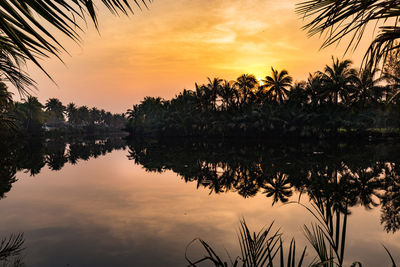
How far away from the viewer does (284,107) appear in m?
36.5

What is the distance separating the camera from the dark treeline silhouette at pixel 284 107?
101 feet

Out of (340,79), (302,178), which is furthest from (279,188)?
(340,79)

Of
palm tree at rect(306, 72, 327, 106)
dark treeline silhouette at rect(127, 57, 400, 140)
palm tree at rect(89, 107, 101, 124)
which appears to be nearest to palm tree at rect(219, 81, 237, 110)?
dark treeline silhouette at rect(127, 57, 400, 140)

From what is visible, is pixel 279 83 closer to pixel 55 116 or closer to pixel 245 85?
pixel 245 85

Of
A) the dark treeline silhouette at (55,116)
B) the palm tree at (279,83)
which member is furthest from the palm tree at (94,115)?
the palm tree at (279,83)

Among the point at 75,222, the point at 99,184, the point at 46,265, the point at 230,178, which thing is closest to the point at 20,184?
the point at 99,184

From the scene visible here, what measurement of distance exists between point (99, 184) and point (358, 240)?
36.0 feet

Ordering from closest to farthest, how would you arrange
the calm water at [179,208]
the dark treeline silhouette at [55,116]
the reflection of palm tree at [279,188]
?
the calm water at [179,208]
the reflection of palm tree at [279,188]
the dark treeline silhouette at [55,116]

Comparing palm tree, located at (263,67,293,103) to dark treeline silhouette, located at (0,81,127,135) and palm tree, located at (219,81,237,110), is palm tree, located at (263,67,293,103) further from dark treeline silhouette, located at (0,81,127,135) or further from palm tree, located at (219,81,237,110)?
dark treeline silhouette, located at (0,81,127,135)

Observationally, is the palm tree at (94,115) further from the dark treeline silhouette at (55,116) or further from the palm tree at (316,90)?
the palm tree at (316,90)

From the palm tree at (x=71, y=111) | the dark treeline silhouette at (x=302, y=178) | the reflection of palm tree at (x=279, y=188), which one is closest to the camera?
the dark treeline silhouette at (x=302, y=178)

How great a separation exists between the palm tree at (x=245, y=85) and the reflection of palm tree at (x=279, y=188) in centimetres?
3150

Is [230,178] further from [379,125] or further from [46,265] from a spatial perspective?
[379,125]

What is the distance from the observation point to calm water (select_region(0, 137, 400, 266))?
17.4 feet
